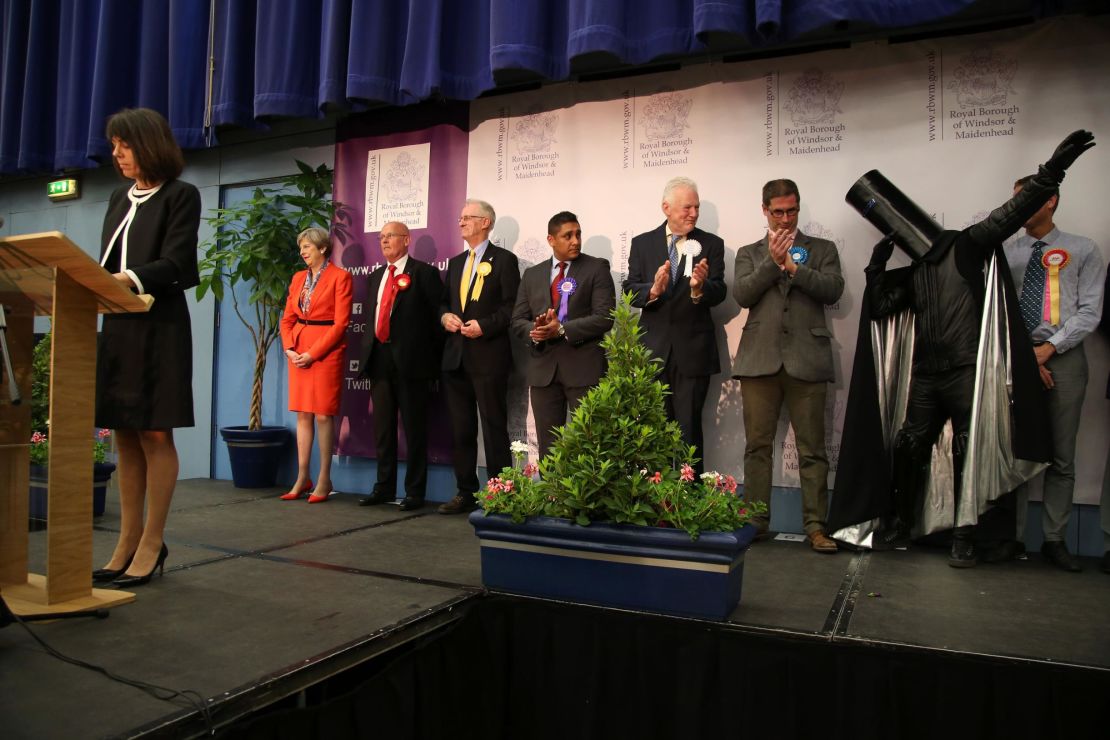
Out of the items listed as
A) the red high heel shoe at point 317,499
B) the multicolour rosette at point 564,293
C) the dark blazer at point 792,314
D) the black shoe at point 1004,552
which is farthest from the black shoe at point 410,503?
the black shoe at point 1004,552

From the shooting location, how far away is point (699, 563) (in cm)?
221

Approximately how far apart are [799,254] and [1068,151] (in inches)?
39.9

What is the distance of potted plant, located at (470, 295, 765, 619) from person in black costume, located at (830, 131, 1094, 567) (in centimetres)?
128

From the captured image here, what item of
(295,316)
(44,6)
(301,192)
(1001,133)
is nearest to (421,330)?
(295,316)

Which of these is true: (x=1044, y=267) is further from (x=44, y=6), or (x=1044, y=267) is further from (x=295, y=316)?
(x=44, y=6)

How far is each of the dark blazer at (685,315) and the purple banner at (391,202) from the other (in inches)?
55.8

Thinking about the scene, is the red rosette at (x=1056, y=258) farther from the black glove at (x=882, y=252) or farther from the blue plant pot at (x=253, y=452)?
the blue plant pot at (x=253, y=452)

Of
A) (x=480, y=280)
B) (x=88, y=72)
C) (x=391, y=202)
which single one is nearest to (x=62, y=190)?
(x=88, y=72)

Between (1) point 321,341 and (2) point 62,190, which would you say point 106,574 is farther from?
(2) point 62,190

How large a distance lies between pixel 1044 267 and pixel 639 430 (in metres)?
2.05

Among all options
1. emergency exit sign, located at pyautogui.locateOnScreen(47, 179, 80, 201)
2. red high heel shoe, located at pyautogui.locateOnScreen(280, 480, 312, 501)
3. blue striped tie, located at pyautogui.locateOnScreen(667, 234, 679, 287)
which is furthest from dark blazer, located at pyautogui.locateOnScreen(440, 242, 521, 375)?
emergency exit sign, located at pyautogui.locateOnScreen(47, 179, 80, 201)

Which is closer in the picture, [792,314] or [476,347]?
[792,314]

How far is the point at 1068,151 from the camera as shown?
9.10 feet

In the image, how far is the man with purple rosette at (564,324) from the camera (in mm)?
3828
